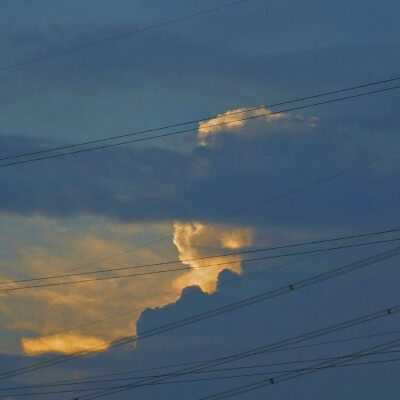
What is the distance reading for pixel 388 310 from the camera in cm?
6159

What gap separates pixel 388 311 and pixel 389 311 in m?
0.30

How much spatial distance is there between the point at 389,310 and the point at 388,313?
31.6 inches

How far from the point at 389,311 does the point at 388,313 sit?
1.79 ft

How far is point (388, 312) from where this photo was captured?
61125 millimetres

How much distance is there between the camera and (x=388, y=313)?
61156 millimetres

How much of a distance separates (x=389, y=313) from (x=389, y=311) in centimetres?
42

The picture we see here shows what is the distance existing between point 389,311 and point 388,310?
0.26 m

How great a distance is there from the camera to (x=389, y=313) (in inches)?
2415

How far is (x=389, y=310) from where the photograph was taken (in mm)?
61562

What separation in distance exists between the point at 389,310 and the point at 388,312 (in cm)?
72

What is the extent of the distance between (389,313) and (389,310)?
0.62 m

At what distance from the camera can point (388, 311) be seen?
6128 cm
